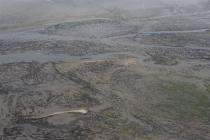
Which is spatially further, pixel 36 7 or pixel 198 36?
pixel 36 7

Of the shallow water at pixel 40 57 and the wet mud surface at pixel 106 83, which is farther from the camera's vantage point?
the shallow water at pixel 40 57

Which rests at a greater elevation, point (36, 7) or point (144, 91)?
point (36, 7)

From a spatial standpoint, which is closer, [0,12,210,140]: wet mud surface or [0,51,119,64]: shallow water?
[0,12,210,140]: wet mud surface

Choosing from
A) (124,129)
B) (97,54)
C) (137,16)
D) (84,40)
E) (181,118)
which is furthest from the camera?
(137,16)

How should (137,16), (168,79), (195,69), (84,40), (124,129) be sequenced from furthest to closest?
(137,16) < (84,40) < (195,69) < (168,79) < (124,129)

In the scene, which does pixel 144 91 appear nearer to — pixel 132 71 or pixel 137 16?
pixel 132 71

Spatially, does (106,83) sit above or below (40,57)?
below

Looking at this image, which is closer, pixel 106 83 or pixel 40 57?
pixel 106 83

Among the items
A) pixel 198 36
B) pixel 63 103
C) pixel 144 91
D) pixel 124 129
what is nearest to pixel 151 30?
pixel 198 36
